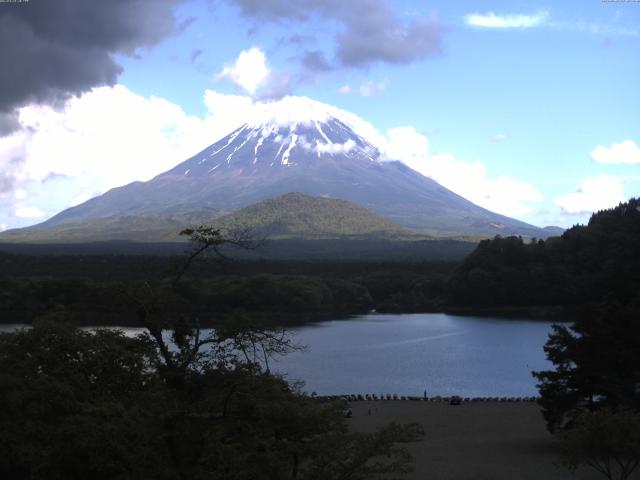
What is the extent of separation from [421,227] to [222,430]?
160m

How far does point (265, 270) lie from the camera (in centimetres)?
7550

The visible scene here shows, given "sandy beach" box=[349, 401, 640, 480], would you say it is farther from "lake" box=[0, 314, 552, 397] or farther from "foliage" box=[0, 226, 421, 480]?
"foliage" box=[0, 226, 421, 480]

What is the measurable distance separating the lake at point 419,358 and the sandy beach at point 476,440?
3229mm

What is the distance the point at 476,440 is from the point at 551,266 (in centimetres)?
4247

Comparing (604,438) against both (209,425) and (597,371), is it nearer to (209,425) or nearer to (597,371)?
(597,371)

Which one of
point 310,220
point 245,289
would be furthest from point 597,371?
point 310,220

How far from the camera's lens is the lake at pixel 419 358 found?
2772cm

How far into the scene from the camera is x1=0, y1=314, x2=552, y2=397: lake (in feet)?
90.9

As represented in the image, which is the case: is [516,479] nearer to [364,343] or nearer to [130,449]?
[130,449]

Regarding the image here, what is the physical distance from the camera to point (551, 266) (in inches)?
2275

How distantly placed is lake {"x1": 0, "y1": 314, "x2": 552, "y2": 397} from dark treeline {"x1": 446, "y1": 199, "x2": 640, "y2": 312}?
6.62m

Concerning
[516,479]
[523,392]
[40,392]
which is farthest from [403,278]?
[40,392]

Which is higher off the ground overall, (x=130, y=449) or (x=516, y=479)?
(x=130, y=449)

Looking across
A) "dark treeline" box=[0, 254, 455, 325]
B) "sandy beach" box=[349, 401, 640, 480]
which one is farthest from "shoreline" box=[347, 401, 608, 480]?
"dark treeline" box=[0, 254, 455, 325]
